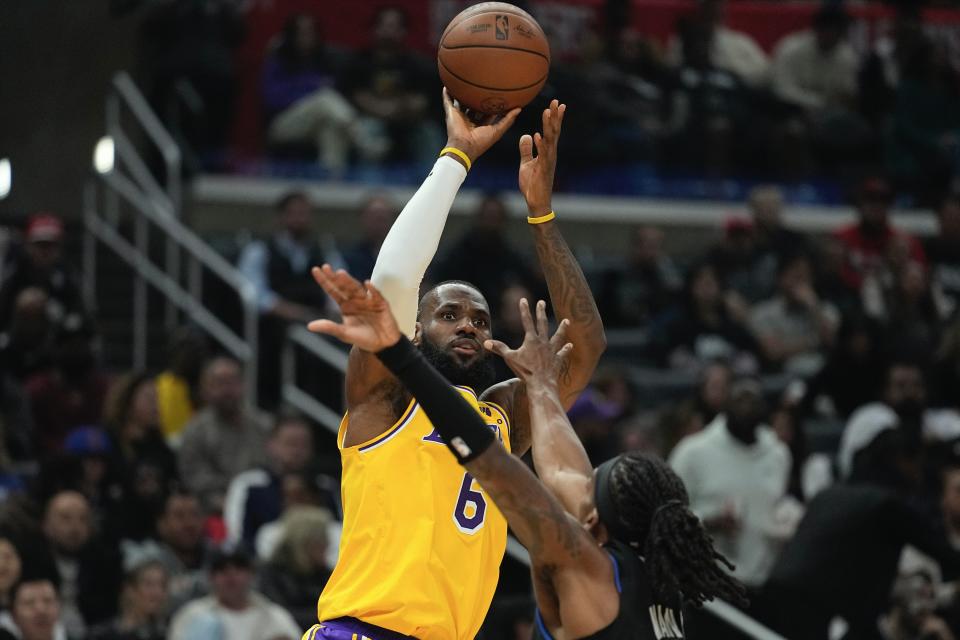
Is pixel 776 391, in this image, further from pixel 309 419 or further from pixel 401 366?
pixel 401 366

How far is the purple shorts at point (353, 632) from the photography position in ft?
17.3

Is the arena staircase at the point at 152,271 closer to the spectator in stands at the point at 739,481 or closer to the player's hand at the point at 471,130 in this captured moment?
the spectator in stands at the point at 739,481

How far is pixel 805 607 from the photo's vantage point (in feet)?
29.9

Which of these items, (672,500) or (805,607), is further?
(805,607)

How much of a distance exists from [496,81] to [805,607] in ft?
14.6

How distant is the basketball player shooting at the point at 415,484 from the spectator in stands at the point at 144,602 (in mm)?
3850

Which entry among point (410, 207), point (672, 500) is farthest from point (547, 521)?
point (410, 207)

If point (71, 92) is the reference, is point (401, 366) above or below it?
above

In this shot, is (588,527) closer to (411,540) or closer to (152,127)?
(411,540)

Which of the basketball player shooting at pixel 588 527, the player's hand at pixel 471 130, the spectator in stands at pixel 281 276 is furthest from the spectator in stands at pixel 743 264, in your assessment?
the basketball player shooting at pixel 588 527

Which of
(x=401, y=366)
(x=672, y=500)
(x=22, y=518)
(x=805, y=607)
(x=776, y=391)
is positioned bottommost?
(x=776, y=391)

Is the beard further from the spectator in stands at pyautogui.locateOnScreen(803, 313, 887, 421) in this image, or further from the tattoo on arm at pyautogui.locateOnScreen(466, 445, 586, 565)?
the spectator in stands at pyautogui.locateOnScreen(803, 313, 887, 421)

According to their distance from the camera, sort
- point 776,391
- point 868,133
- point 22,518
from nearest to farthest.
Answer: point 22,518 < point 776,391 < point 868,133

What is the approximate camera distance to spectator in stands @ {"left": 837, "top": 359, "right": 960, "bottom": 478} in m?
12.0
